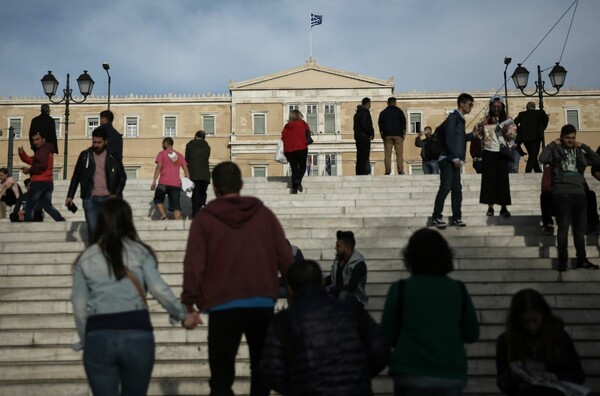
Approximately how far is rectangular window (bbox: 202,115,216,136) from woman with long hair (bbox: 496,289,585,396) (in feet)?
153

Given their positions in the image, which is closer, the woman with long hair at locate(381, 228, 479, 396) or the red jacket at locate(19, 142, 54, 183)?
the woman with long hair at locate(381, 228, 479, 396)

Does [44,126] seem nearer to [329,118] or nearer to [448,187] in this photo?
[448,187]

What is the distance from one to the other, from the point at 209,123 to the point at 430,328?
156ft

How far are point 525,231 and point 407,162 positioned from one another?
39391 millimetres

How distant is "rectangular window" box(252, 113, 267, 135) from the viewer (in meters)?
50.2

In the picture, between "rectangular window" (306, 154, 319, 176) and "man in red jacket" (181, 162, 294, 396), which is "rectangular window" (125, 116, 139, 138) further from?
"man in red jacket" (181, 162, 294, 396)

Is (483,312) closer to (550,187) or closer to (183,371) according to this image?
(550,187)

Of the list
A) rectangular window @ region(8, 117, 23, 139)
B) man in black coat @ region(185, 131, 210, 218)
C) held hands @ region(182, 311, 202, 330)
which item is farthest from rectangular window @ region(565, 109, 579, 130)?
held hands @ region(182, 311, 202, 330)

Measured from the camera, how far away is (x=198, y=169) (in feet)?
40.3

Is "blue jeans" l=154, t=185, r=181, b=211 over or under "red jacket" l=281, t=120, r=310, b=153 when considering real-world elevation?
under

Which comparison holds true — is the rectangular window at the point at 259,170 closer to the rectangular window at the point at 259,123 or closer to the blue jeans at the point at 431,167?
the rectangular window at the point at 259,123

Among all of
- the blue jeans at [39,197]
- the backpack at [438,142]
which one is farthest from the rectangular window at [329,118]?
the backpack at [438,142]

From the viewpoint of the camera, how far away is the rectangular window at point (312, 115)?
164ft

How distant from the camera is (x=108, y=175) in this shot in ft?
29.8
